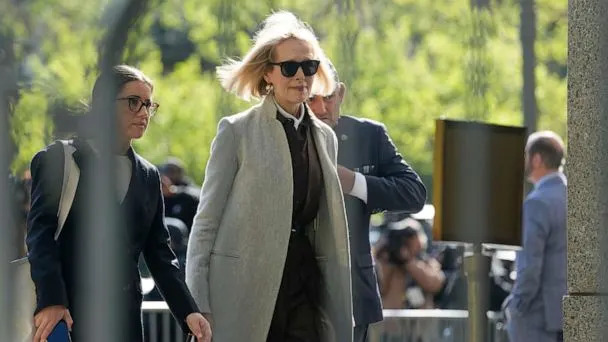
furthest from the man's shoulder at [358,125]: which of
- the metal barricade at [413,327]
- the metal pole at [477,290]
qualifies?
the metal barricade at [413,327]

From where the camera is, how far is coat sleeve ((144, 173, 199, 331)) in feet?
15.3

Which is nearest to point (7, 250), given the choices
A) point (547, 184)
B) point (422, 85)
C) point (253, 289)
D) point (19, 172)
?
point (19, 172)

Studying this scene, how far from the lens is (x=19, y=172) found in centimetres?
407

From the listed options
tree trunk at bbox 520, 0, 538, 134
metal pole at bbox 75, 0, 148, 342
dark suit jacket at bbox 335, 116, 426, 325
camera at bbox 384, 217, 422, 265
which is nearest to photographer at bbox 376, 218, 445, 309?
camera at bbox 384, 217, 422, 265

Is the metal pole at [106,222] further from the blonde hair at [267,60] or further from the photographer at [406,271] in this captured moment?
the photographer at [406,271]

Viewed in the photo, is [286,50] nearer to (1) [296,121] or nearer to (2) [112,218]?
(1) [296,121]

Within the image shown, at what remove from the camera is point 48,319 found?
14.2 ft

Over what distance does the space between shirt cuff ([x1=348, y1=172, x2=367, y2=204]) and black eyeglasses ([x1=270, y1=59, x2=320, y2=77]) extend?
34 cm

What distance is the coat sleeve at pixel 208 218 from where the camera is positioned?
471 cm

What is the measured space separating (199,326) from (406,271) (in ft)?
18.8

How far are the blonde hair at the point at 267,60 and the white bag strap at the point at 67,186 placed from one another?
1.58ft

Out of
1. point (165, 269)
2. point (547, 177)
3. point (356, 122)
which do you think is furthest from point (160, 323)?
point (356, 122)

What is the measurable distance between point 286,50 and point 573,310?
1131 mm

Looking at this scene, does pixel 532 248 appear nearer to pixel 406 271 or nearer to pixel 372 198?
pixel 372 198
